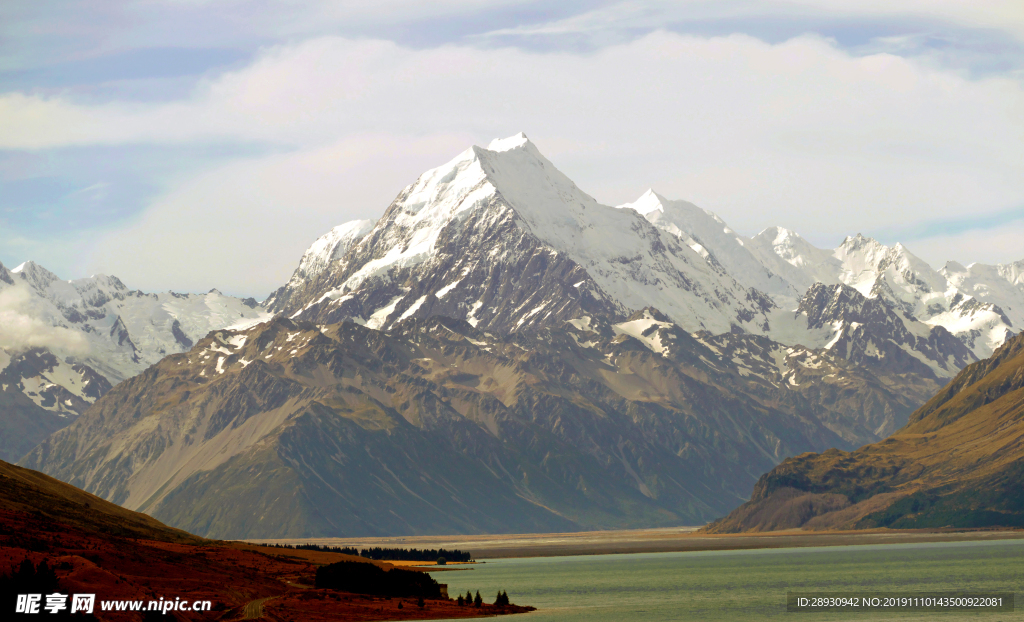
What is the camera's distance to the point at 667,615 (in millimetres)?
157750

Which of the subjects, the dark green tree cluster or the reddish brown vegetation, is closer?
the reddish brown vegetation

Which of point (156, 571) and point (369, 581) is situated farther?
point (369, 581)

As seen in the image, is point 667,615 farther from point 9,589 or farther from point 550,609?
point 9,589

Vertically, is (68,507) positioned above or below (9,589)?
above

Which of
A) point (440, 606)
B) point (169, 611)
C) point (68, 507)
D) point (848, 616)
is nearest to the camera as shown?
point (169, 611)

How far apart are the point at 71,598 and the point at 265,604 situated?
30.6 metres

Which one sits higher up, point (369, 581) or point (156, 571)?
point (156, 571)

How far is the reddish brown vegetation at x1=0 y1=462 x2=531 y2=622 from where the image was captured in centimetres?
13038

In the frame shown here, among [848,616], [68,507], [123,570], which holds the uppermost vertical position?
[68,507]

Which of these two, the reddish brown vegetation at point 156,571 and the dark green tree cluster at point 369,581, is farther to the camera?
the dark green tree cluster at point 369,581

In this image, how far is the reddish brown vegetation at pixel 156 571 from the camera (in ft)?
428

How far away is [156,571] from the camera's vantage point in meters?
154

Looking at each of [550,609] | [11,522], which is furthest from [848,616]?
[11,522]

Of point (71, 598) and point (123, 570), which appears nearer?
point (71, 598)
